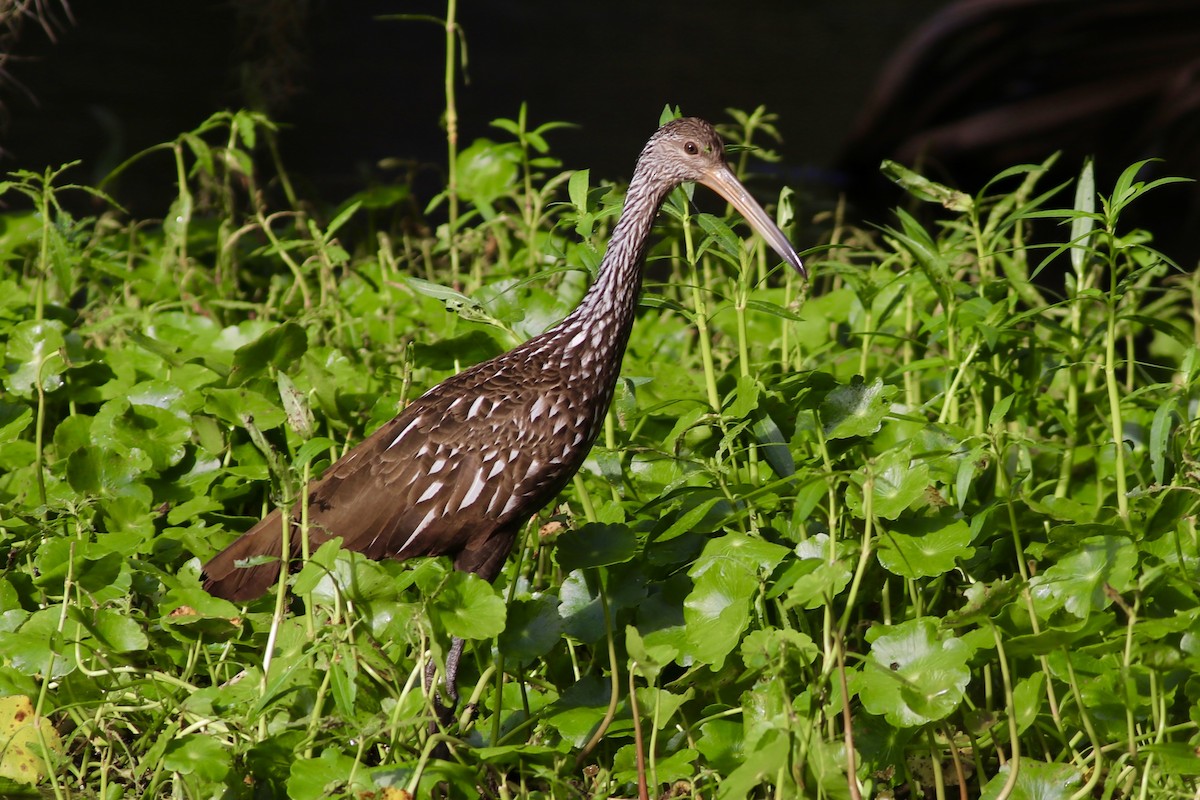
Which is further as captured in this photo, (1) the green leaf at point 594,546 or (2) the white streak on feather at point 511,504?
(2) the white streak on feather at point 511,504

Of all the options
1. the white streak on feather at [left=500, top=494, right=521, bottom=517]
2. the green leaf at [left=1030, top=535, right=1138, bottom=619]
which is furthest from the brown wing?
the green leaf at [left=1030, top=535, right=1138, bottom=619]

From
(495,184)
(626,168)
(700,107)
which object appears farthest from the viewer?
(700,107)

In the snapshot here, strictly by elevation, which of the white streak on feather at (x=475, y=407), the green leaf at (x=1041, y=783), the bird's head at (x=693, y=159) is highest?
the bird's head at (x=693, y=159)

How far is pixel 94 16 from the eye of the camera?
807cm

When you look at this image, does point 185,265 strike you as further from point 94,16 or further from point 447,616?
point 94,16

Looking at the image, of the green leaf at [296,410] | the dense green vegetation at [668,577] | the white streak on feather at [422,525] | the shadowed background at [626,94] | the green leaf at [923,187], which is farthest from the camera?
the shadowed background at [626,94]

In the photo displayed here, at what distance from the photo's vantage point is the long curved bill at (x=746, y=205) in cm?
301

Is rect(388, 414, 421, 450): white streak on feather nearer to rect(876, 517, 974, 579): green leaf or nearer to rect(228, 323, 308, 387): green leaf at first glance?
rect(228, 323, 308, 387): green leaf

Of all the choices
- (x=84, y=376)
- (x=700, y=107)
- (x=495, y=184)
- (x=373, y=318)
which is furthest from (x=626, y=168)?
(x=84, y=376)

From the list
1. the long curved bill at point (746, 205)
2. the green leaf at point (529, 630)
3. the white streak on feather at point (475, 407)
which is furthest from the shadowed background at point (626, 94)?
the green leaf at point (529, 630)

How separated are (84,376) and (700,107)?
5.07 metres

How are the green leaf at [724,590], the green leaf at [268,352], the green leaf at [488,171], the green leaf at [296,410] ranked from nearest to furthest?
the green leaf at [296,410], the green leaf at [724,590], the green leaf at [268,352], the green leaf at [488,171]

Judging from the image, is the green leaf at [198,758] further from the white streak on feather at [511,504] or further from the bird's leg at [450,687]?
the white streak on feather at [511,504]

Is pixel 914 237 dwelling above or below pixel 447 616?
above
